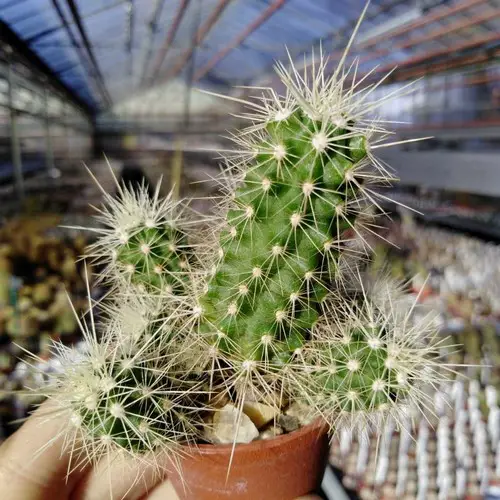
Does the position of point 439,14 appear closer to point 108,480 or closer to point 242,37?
point 242,37

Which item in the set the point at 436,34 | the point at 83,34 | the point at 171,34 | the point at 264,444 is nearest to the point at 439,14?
the point at 436,34

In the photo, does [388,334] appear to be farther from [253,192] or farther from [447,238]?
[447,238]

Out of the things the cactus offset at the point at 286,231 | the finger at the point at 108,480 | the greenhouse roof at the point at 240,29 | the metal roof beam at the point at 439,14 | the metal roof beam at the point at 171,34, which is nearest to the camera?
the cactus offset at the point at 286,231

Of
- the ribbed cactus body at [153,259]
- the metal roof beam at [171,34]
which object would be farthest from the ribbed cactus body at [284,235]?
the metal roof beam at [171,34]

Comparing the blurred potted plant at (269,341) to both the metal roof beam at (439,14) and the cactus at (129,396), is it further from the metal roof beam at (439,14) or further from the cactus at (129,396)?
the metal roof beam at (439,14)

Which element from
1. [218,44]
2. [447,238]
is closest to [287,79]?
[447,238]

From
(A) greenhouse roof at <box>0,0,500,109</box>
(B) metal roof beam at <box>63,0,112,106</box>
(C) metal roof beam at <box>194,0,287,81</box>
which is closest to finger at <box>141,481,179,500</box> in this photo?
(A) greenhouse roof at <box>0,0,500,109</box>
